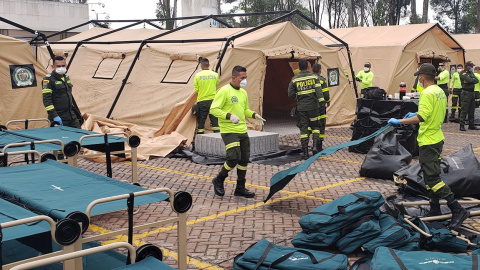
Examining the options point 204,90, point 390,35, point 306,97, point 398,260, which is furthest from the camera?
point 390,35

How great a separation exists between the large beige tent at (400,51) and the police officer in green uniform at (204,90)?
26.7 feet

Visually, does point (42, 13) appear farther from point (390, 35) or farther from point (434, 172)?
point (434, 172)

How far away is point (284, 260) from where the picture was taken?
487 centimetres

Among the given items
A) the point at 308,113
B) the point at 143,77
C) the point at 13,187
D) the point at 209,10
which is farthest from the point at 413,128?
the point at 209,10

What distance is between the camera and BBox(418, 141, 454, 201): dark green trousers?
646 cm

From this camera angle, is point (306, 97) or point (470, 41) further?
point (470, 41)

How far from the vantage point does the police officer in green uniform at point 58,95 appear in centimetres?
919

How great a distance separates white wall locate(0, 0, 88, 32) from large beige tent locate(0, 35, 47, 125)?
1106 inches

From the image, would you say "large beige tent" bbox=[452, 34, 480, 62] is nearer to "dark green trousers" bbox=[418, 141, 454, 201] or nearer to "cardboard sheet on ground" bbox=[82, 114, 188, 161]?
"cardboard sheet on ground" bbox=[82, 114, 188, 161]

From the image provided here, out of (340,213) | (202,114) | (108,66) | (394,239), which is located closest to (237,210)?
(340,213)

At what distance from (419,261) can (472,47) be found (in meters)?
23.0

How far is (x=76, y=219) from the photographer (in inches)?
146

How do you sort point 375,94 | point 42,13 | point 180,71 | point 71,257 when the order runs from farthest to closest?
point 42,13, point 180,71, point 375,94, point 71,257

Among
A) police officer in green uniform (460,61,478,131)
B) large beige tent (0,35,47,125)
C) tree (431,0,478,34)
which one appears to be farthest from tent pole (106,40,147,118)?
tree (431,0,478,34)
